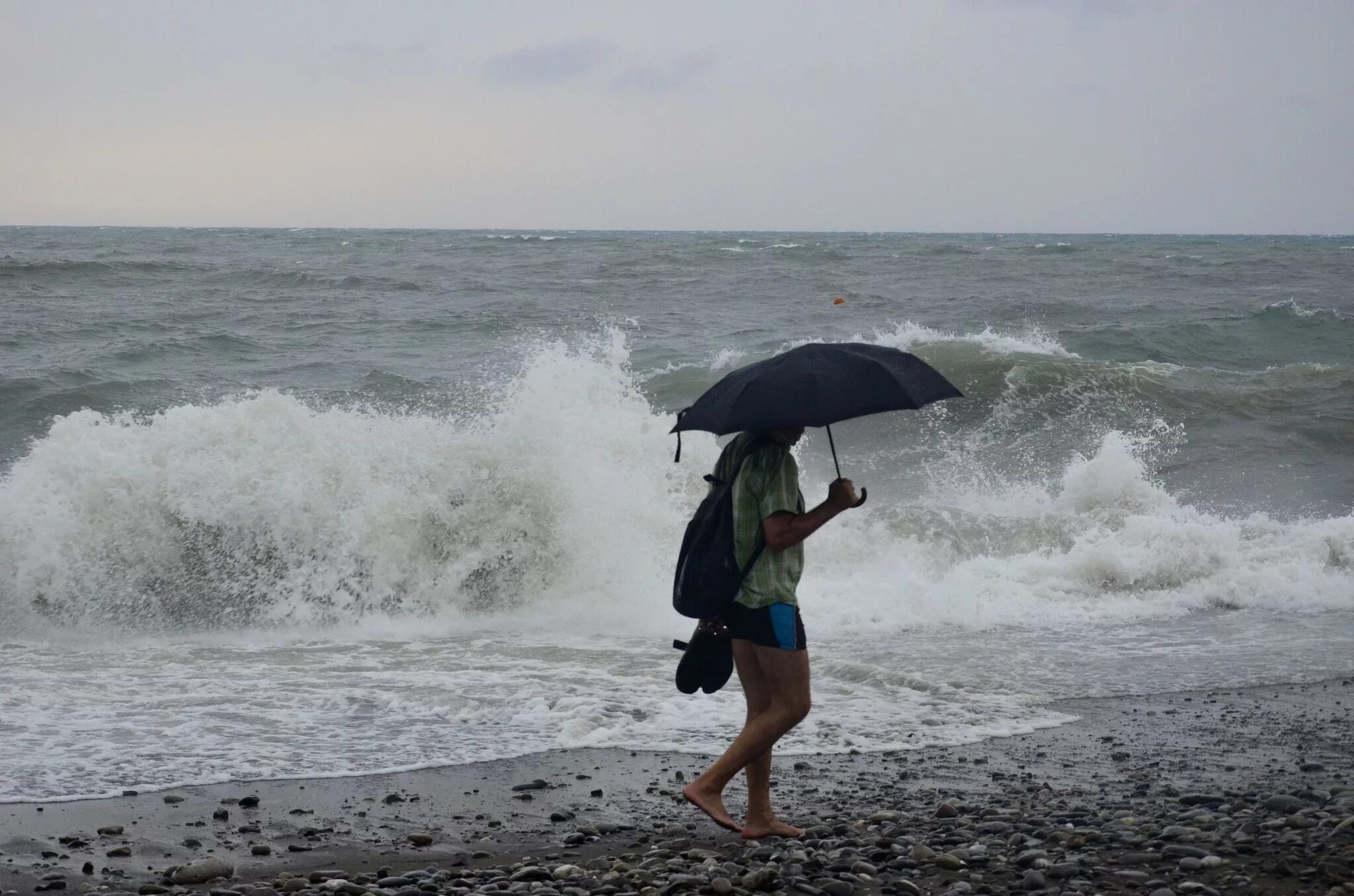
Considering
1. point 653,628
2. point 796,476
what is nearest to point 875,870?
point 796,476

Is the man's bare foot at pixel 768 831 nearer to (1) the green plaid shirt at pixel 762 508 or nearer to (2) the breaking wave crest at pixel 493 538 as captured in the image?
(1) the green plaid shirt at pixel 762 508

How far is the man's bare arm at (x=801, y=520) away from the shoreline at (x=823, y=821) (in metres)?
1.11

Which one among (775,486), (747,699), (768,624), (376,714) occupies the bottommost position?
(376,714)

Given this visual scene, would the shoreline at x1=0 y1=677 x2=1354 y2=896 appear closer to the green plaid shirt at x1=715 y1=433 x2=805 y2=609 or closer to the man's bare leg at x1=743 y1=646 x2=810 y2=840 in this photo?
the man's bare leg at x1=743 y1=646 x2=810 y2=840

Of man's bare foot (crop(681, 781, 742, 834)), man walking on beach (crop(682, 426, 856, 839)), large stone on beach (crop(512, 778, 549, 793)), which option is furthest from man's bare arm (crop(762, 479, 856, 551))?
large stone on beach (crop(512, 778, 549, 793))

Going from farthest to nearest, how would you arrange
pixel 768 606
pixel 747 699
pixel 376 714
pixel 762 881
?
1. pixel 376 714
2. pixel 747 699
3. pixel 768 606
4. pixel 762 881

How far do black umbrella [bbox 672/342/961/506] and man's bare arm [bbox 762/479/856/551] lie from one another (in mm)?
69

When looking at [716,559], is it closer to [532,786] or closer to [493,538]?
[532,786]

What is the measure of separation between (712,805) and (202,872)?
72.6 inches

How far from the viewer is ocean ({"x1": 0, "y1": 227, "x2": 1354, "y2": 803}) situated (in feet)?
22.6

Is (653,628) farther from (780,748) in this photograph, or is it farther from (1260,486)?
(1260,486)

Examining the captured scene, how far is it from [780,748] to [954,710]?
1.24 metres

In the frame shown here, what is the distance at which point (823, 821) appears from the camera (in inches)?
201

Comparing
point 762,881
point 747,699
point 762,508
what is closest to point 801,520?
point 762,508
